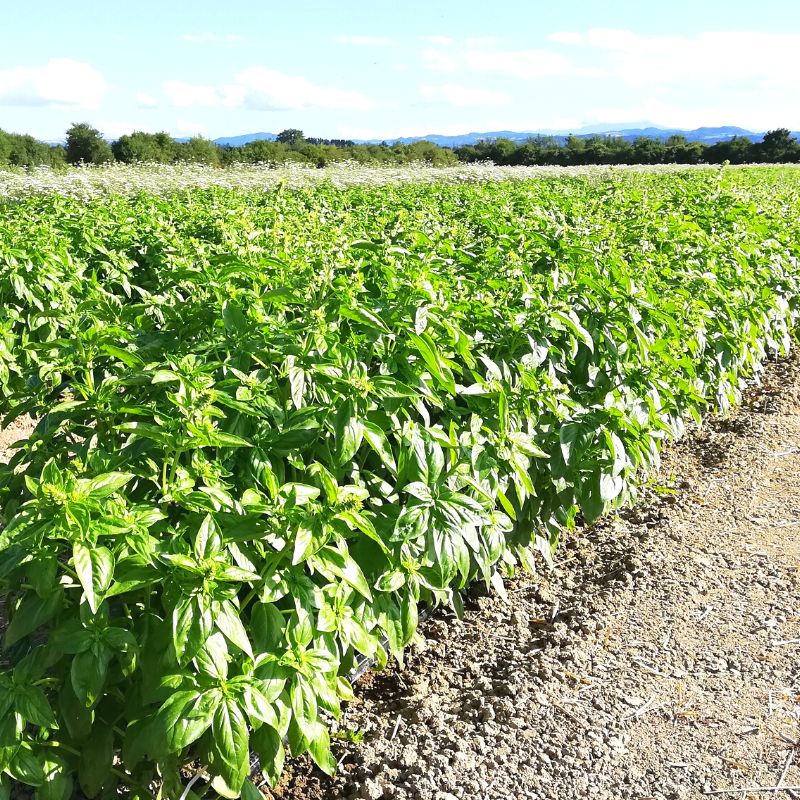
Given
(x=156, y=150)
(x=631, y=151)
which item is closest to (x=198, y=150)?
(x=156, y=150)

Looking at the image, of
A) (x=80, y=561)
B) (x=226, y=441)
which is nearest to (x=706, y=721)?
(x=226, y=441)

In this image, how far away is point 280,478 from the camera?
2.16 meters

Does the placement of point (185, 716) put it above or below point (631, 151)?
below

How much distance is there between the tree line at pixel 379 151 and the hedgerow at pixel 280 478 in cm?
2789

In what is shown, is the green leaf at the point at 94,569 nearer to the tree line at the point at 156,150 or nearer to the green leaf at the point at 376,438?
the green leaf at the point at 376,438

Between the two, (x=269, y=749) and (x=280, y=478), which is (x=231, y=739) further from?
(x=280, y=478)

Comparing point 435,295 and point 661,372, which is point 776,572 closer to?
point 661,372

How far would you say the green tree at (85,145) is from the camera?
38406 millimetres

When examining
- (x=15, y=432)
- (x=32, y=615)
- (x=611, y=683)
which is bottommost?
(x=611, y=683)

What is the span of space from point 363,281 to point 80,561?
6.15 ft

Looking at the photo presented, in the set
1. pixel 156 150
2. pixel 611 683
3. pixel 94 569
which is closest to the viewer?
pixel 94 569

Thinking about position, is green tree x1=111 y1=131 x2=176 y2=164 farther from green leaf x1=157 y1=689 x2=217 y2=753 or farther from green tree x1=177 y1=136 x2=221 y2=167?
green leaf x1=157 y1=689 x2=217 y2=753

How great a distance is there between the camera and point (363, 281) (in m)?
3.22

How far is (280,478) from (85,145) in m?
41.9
